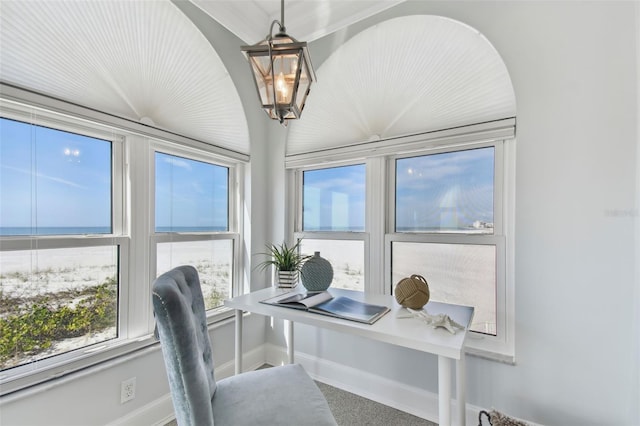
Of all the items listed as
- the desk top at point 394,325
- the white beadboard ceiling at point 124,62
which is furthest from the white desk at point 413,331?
the white beadboard ceiling at point 124,62

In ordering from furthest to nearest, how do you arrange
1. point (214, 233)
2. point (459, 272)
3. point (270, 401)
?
point (214, 233) < point (459, 272) < point (270, 401)

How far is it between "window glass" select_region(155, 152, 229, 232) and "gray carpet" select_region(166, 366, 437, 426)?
4.11 ft

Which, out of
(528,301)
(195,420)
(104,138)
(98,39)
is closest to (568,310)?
(528,301)

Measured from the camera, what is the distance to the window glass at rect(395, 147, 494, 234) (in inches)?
68.3

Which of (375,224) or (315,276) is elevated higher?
(375,224)

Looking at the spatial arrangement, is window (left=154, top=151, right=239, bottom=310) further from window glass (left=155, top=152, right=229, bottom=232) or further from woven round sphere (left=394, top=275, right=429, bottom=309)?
woven round sphere (left=394, top=275, right=429, bottom=309)

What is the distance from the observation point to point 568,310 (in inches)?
56.3

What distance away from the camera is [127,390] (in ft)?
5.14

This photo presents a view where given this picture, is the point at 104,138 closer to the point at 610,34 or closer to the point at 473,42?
the point at 473,42

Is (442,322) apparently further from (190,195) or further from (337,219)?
(190,195)

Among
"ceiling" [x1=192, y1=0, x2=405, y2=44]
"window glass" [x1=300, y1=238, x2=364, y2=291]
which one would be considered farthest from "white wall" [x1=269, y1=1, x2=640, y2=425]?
"window glass" [x1=300, y1=238, x2=364, y2=291]

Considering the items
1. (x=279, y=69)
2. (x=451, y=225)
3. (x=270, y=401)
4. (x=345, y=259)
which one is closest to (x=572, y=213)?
(x=451, y=225)

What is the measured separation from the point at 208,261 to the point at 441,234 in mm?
1678

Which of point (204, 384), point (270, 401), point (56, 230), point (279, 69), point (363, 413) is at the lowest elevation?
point (363, 413)
